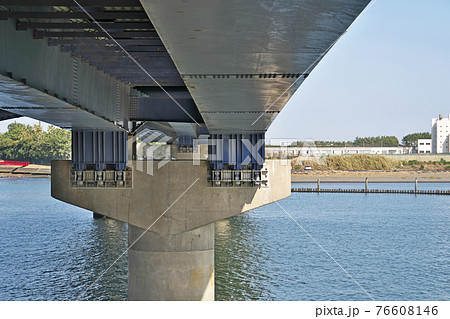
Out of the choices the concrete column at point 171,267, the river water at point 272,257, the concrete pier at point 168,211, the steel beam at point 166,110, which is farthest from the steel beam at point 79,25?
the river water at point 272,257

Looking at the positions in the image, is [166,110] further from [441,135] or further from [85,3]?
[441,135]

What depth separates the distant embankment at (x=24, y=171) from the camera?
166m

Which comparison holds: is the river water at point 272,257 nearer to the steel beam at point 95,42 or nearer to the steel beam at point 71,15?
the steel beam at point 95,42

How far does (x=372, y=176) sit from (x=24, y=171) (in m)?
114

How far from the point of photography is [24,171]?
16838 cm

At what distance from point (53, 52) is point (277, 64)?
6038 mm

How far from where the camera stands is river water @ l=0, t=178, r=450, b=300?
1046 inches

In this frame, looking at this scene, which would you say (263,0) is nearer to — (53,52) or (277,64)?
(277,64)

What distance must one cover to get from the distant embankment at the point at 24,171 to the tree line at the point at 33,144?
3121 mm

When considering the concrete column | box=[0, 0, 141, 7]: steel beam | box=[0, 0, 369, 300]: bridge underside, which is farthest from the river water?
box=[0, 0, 141, 7]: steel beam

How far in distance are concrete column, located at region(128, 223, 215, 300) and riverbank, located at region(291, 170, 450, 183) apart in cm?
12382

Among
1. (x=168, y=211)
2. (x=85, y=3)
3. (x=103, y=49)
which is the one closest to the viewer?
(x=85, y=3)

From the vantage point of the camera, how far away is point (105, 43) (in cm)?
1180

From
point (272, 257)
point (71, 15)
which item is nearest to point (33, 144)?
point (272, 257)
